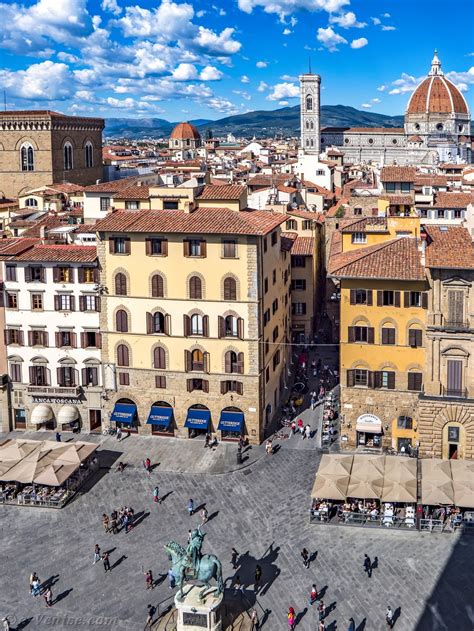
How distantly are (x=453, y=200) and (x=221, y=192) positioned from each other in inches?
961

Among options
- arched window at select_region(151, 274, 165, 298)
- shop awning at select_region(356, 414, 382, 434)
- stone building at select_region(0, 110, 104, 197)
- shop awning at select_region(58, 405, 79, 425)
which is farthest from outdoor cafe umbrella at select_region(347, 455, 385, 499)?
stone building at select_region(0, 110, 104, 197)

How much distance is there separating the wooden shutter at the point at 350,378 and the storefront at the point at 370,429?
1941mm

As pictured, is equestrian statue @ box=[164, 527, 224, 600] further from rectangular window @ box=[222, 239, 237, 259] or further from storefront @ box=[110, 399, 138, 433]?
rectangular window @ box=[222, 239, 237, 259]

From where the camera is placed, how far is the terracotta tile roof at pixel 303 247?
63.2 meters

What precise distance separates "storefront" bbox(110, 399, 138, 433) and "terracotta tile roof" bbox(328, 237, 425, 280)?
1561 cm

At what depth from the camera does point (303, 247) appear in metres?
64.3

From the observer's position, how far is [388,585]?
3188 centimetres

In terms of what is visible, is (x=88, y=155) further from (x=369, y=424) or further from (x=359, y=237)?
(x=369, y=424)

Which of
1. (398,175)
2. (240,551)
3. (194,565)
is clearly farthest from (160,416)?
(398,175)

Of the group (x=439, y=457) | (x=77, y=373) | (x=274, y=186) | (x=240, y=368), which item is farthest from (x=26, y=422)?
(x=274, y=186)

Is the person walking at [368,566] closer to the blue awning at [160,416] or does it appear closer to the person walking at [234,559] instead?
the person walking at [234,559]

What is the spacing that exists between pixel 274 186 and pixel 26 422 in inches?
1553

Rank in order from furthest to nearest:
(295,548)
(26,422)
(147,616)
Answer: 1. (26,422)
2. (295,548)
3. (147,616)

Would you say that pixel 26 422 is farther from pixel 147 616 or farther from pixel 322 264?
pixel 322 264
